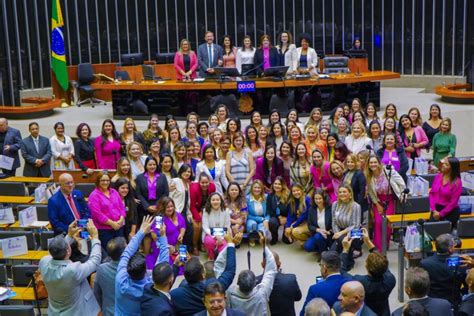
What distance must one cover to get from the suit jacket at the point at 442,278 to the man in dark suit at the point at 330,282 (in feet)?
3.40

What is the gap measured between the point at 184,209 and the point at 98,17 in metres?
11.6

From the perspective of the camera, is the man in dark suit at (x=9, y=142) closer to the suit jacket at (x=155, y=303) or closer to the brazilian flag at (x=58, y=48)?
the brazilian flag at (x=58, y=48)

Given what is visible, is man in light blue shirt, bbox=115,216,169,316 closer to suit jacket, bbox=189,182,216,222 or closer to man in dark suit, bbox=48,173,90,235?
man in dark suit, bbox=48,173,90,235

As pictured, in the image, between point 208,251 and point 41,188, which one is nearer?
point 208,251

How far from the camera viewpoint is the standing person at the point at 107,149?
1060 centimetres

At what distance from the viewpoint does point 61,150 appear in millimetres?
11031

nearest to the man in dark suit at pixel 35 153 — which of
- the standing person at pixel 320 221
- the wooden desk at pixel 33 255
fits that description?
the wooden desk at pixel 33 255

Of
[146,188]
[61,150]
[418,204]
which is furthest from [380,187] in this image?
[61,150]

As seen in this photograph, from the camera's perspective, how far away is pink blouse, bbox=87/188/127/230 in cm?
829

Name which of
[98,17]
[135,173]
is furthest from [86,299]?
[98,17]

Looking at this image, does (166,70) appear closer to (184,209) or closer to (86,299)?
(184,209)

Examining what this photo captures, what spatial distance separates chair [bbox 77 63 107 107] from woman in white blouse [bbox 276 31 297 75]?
17.2 feet

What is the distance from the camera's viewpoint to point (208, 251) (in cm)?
884

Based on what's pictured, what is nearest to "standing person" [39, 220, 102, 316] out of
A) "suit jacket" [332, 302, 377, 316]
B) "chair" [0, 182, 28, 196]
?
"suit jacket" [332, 302, 377, 316]
